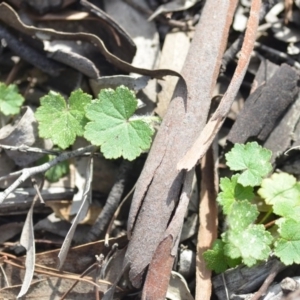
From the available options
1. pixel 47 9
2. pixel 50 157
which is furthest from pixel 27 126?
pixel 47 9

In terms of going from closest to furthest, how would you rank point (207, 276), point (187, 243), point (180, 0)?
point (207, 276) → point (187, 243) → point (180, 0)

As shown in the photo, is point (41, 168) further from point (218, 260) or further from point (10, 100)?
point (218, 260)

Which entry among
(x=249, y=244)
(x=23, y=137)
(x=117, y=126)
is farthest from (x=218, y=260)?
(x=23, y=137)

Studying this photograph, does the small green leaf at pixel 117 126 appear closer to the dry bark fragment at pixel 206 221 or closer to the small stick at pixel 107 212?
the small stick at pixel 107 212

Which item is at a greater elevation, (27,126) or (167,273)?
(27,126)

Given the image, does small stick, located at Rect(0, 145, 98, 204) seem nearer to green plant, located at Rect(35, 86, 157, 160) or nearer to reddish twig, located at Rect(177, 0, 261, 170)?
green plant, located at Rect(35, 86, 157, 160)

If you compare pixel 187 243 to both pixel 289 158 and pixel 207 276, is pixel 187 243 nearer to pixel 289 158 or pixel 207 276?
pixel 207 276

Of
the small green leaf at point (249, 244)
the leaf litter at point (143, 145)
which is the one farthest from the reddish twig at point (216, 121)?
the small green leaf at point (249, 244)

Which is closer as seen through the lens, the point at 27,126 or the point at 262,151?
the point at 262,151
